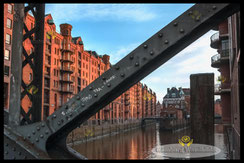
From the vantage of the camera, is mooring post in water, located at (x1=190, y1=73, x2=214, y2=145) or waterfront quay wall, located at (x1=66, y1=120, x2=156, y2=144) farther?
waterfront quay wall, located at (x1=66, y1=120, x2=156, y2=144)

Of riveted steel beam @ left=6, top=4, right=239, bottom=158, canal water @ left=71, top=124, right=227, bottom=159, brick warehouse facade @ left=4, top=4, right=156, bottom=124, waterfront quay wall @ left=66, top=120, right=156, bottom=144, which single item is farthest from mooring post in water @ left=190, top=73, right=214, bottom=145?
brick warehouse facade @ left=4, top=4, right=156, bottom=124

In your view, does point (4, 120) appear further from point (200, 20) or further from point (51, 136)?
point (200, 20)

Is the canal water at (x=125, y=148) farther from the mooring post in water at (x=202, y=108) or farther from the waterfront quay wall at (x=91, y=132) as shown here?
the mooring post in water at (x=202, y=108)

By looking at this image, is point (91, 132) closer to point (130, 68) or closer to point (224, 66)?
point (224, 66)

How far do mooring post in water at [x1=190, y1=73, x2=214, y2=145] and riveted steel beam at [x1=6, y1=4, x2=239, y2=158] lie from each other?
158cm

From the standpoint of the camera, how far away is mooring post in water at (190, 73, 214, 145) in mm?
3948

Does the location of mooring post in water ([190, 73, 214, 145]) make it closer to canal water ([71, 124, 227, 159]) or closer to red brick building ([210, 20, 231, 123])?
canal water ([71, 124, 227, 159])

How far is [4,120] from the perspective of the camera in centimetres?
279

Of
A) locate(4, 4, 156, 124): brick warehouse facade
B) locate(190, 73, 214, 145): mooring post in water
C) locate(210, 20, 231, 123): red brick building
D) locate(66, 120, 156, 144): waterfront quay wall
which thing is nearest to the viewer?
locate(190, 73, 214, 145): mooring post in water

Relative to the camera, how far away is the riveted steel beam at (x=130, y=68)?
7.59 feet

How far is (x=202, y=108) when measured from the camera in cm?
404

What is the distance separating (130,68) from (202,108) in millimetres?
2090

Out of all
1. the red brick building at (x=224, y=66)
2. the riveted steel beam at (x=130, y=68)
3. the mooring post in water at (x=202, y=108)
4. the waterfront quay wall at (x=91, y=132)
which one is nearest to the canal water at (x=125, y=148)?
the waterfront quay wall at (x=91, y=132)

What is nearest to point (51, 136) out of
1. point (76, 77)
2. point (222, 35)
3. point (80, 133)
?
point (222, 35)
